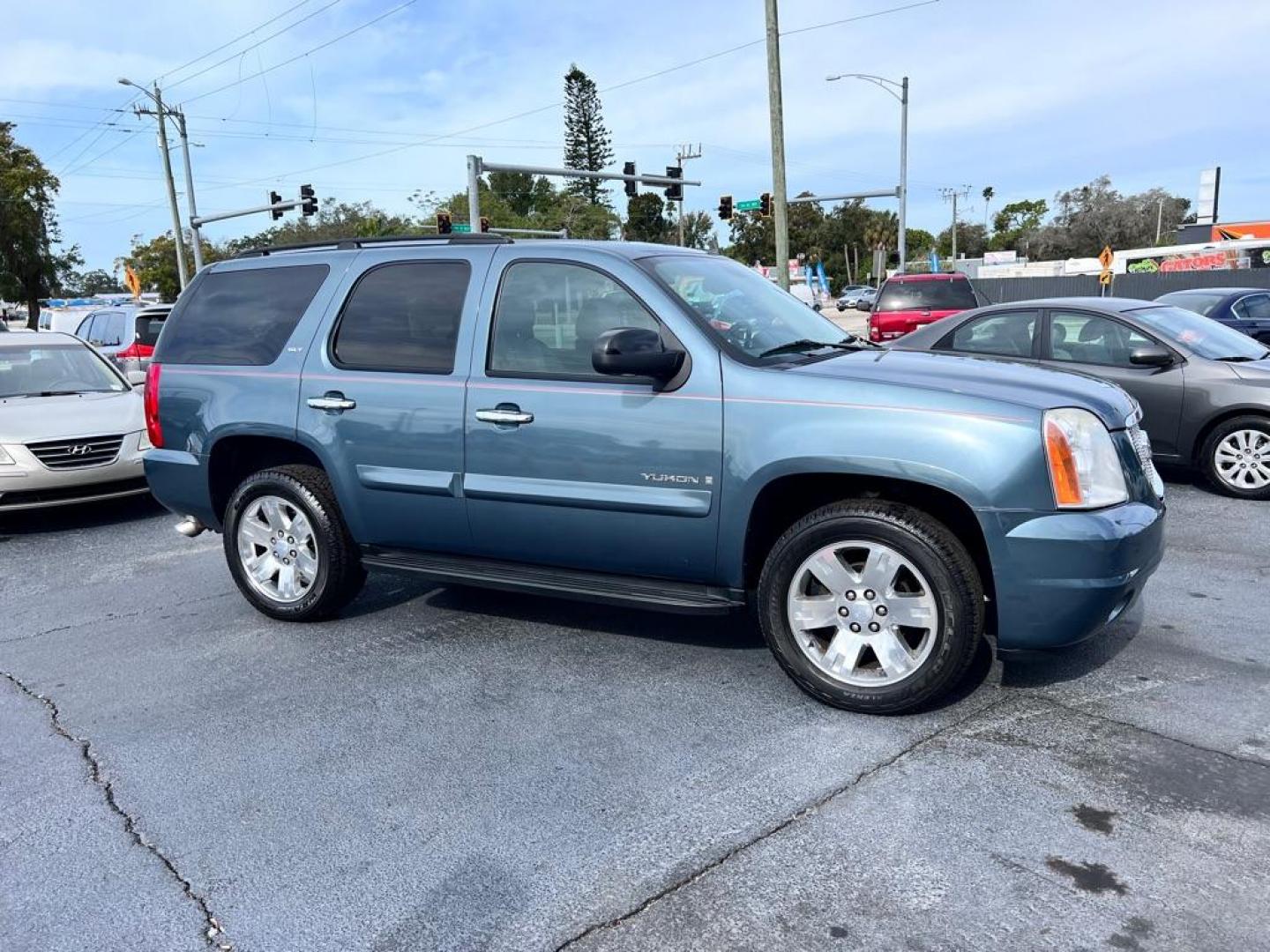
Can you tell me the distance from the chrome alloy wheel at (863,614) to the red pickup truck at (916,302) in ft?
43.4

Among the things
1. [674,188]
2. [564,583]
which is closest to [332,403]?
[564,583]

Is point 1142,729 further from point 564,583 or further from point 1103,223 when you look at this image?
point 1103,223

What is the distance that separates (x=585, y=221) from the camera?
7806 cm

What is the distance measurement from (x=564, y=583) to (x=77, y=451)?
530 centimetres

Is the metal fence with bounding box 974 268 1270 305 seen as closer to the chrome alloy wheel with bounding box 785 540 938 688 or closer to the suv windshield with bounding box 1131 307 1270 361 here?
the suv windshield with bounding box 1131 307 1270 361

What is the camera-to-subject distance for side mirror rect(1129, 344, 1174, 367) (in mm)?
7402

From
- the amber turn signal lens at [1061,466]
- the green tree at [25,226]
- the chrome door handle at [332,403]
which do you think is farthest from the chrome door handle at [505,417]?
the green tree at [25,226]

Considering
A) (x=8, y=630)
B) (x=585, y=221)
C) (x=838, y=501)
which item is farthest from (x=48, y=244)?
(x=838, y=501)

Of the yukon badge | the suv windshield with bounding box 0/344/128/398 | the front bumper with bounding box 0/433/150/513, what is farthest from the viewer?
the suv windshield with bounding box 0/344/128/398

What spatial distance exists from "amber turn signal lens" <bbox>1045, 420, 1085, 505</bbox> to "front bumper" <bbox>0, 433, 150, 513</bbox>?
7016 mm

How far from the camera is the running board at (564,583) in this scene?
3.98m

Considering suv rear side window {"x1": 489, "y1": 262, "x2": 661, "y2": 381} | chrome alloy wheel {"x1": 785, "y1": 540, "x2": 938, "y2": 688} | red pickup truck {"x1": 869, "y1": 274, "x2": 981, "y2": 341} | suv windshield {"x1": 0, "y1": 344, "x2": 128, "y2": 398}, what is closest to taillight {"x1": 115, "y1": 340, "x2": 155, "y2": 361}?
suv windshield {"x1": 0, "y1": 344, "x2": 128, "y2": 398}

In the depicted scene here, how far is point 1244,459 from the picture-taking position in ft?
23.9

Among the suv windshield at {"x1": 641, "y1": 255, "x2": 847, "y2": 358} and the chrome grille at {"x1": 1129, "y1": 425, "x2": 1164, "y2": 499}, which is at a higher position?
the suv windshield at {"x1": 641, "y1": 255, "x2": 847, "y2": 358}
